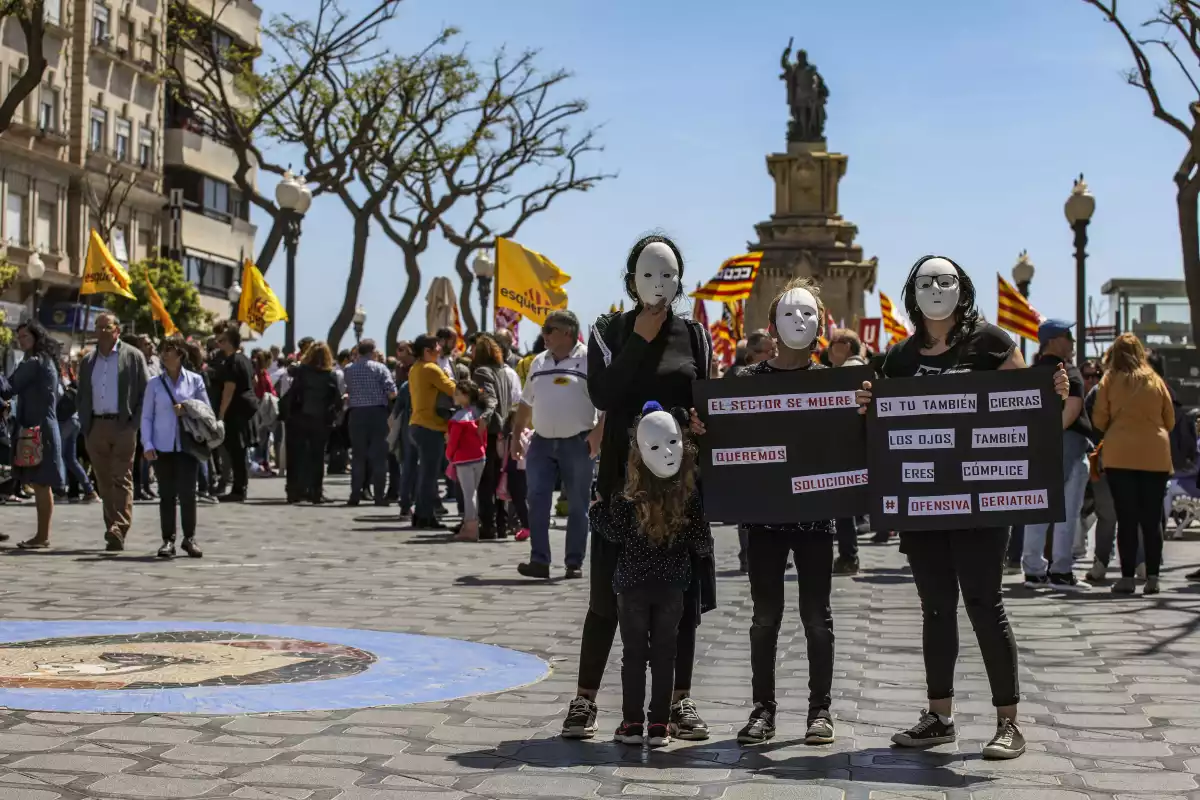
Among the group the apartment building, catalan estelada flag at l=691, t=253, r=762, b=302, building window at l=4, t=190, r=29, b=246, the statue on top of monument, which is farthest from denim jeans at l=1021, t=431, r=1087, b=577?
the statue on top of monument

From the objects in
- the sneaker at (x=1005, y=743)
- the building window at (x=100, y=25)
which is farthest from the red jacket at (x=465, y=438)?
the building window at (x=100, y=25)

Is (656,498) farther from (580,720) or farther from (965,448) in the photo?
(965,448)

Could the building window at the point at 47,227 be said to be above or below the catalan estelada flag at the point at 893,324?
above

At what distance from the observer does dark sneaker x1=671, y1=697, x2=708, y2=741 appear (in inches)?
288

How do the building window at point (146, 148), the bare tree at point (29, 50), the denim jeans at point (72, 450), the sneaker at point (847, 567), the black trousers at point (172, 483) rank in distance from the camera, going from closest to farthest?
the sneaker at point (847, 567)
the black trousers at point (172, 483)
the denim jeans at point (72, 450)
the bare tree at point (29, 50)
the building window at point (146, 148)

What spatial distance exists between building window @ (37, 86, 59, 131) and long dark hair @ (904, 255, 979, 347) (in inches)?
2259

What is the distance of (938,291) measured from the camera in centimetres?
732

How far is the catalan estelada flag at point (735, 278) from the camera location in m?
32.5

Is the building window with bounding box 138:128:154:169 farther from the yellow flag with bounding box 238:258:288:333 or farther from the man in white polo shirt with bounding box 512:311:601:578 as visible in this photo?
the man in white polo shirt with bounding box 512:311:601:578

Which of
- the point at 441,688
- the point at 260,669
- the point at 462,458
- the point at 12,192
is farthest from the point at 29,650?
the point at 12,192

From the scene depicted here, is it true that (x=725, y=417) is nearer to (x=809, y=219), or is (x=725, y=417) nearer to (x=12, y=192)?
(x=12, y=192)

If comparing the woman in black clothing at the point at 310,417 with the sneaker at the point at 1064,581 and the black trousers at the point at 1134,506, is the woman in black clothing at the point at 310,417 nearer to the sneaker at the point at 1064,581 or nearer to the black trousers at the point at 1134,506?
the sneaker at the point at 1064,581

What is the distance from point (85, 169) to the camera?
214ft

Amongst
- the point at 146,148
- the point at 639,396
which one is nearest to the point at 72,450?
the point at 639,396
